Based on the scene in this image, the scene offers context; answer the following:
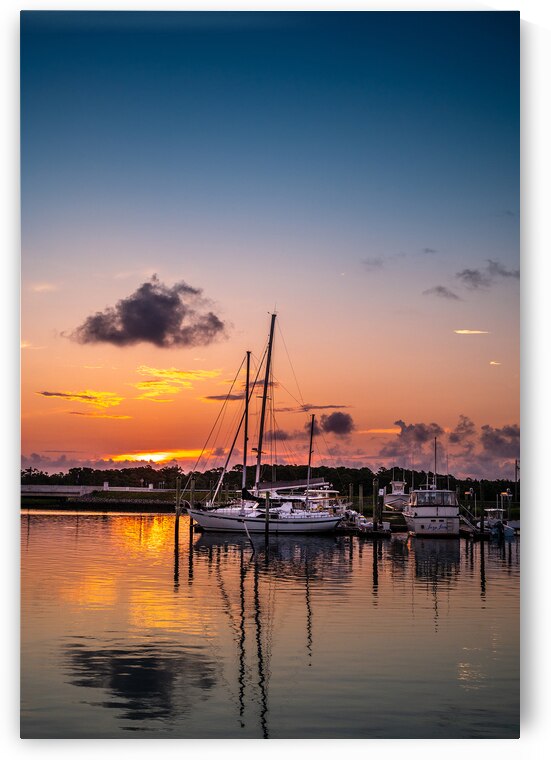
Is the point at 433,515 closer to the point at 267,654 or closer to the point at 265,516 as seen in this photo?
the point at 265,516

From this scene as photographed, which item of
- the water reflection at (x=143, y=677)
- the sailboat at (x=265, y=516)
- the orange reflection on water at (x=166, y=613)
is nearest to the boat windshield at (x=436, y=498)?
the sailboat at (x=265, y=516)

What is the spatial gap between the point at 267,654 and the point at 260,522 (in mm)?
25017

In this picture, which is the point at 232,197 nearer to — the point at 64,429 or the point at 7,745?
the point at 64,429

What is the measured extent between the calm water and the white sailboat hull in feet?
46.3

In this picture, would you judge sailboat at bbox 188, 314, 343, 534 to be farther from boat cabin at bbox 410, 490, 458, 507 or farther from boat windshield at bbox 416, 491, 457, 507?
boat windshield at bbox 416, 491, 457, 507

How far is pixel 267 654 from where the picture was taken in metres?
11.8

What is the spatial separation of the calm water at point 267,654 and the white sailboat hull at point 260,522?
46.3 ft

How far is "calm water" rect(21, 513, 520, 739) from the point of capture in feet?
29.0

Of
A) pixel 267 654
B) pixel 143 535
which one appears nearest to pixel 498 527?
pixel 143 535

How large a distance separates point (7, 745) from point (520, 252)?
670 cm

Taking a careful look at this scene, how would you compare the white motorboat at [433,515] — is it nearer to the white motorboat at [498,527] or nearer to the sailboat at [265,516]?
the white motorboat at [498,527]

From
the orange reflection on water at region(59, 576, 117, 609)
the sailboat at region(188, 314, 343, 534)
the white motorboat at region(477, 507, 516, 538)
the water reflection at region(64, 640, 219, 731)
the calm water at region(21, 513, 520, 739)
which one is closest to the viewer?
the calm water at region(21, 513, 520, 739)

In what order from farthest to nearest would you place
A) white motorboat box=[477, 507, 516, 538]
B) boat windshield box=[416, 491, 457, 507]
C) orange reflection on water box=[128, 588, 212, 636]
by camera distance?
1. white motorboat box=[477, 507, 516, 538]
2. boat windshield box=[416, 491, 457, 507]
3. orange reflection on water box=[128, 588, 212, 636]

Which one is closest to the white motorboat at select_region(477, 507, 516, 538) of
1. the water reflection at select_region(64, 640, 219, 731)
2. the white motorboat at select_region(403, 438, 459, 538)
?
the white motorboat at select_region(403, 438, 459, 538)
